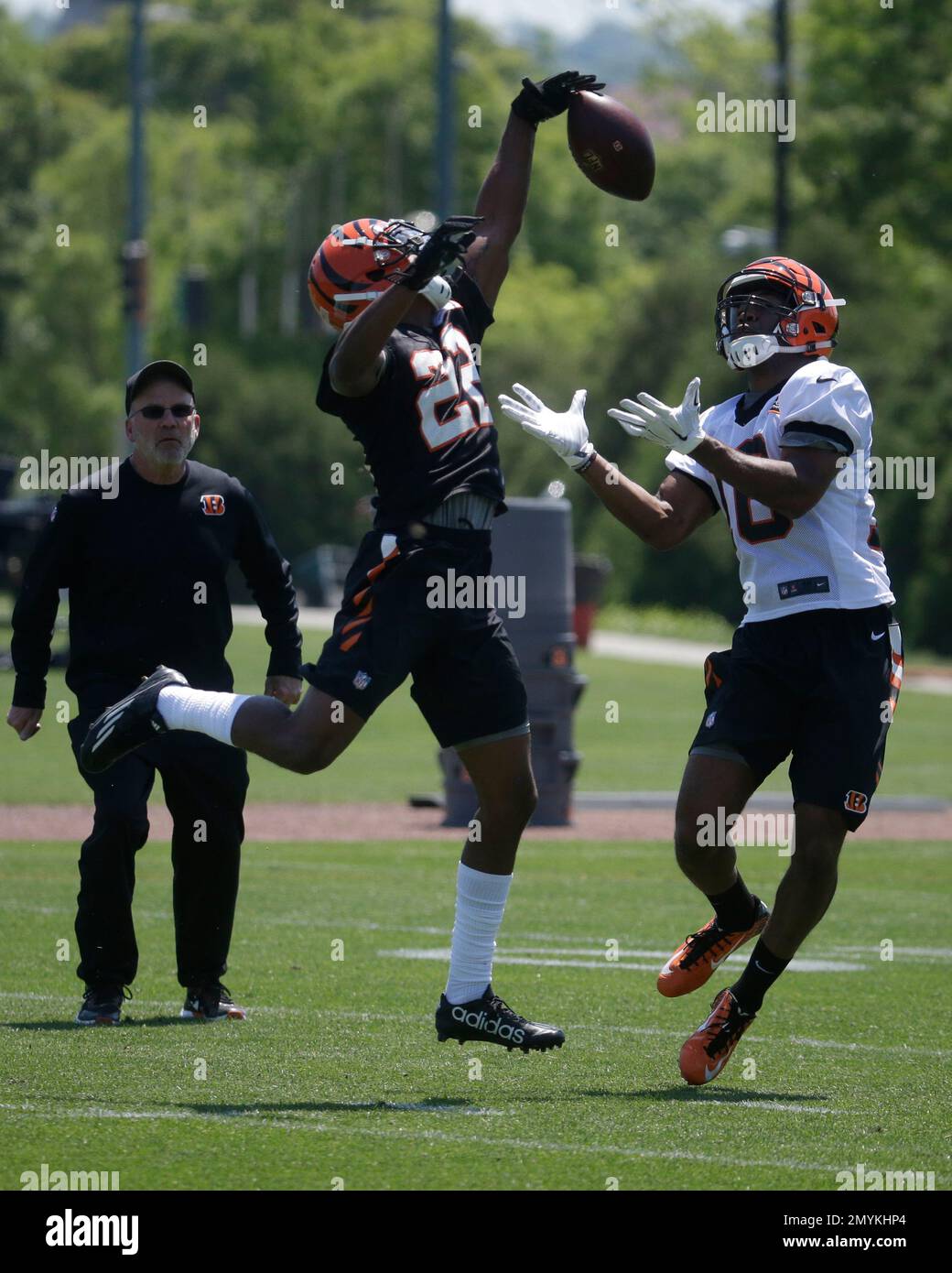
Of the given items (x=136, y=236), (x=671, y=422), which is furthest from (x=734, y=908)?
(x=136, y=236)

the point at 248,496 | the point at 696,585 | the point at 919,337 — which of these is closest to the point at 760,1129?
the point at 248,496

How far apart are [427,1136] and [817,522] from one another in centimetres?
208

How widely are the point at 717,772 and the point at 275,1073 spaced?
4.85ft

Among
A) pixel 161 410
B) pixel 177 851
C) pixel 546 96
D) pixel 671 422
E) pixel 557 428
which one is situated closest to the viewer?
pixel 671 422

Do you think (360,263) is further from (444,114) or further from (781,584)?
(444,114)

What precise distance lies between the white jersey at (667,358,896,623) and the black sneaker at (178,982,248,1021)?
2.08 m

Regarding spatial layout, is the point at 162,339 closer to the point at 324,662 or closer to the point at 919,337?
the point at 919,337

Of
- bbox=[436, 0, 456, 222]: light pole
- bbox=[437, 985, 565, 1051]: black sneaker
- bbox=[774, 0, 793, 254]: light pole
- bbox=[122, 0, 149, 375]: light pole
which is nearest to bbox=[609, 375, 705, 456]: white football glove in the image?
bbox=[437, 985, 565, 1051]: black sneaker

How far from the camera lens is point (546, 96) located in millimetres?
7031

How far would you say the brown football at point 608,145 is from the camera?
7086mm

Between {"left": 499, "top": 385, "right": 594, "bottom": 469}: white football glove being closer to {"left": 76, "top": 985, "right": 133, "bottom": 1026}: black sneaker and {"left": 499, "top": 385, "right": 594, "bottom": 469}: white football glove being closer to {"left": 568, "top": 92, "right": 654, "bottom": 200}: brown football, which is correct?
{"left": 568, "top": 92, "right": 654, "bottom": 200}: brown football

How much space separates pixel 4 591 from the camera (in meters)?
Result: 41.5

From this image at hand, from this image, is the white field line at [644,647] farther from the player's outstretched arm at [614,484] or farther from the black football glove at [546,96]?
the player's outstretched arm at [614,484]

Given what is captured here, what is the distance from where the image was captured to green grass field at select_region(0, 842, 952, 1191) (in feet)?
16.8
